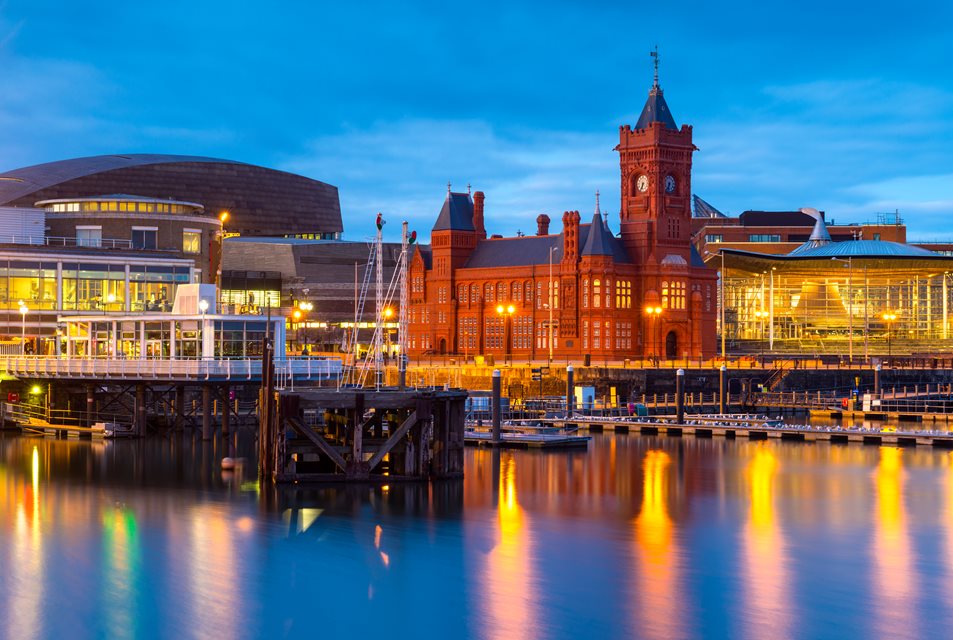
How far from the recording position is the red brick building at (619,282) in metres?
119

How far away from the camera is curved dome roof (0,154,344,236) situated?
6545 inches

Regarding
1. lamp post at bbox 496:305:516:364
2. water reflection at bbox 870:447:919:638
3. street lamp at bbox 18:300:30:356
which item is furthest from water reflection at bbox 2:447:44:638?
lamp post at bbox 496:305:516:364

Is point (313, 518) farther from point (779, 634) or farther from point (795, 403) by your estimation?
point (795, 403)

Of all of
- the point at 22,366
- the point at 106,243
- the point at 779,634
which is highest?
the point at 106,243

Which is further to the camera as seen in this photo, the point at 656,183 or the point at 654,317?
the point at 656,183

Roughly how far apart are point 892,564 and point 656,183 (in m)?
84.1

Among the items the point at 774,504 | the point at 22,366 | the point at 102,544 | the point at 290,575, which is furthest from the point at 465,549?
the point at 22,366

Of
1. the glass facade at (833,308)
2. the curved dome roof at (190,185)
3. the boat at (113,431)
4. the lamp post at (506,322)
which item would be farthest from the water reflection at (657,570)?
the curved dome roof at (190,185)

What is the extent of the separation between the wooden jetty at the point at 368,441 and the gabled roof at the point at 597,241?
2544 inches

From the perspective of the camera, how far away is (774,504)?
5128 cm

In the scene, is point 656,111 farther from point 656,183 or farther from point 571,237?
point 571,237

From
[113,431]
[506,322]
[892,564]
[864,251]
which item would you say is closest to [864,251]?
[864,251]

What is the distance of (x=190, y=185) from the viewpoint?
184m

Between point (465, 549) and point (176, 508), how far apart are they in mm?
12317
